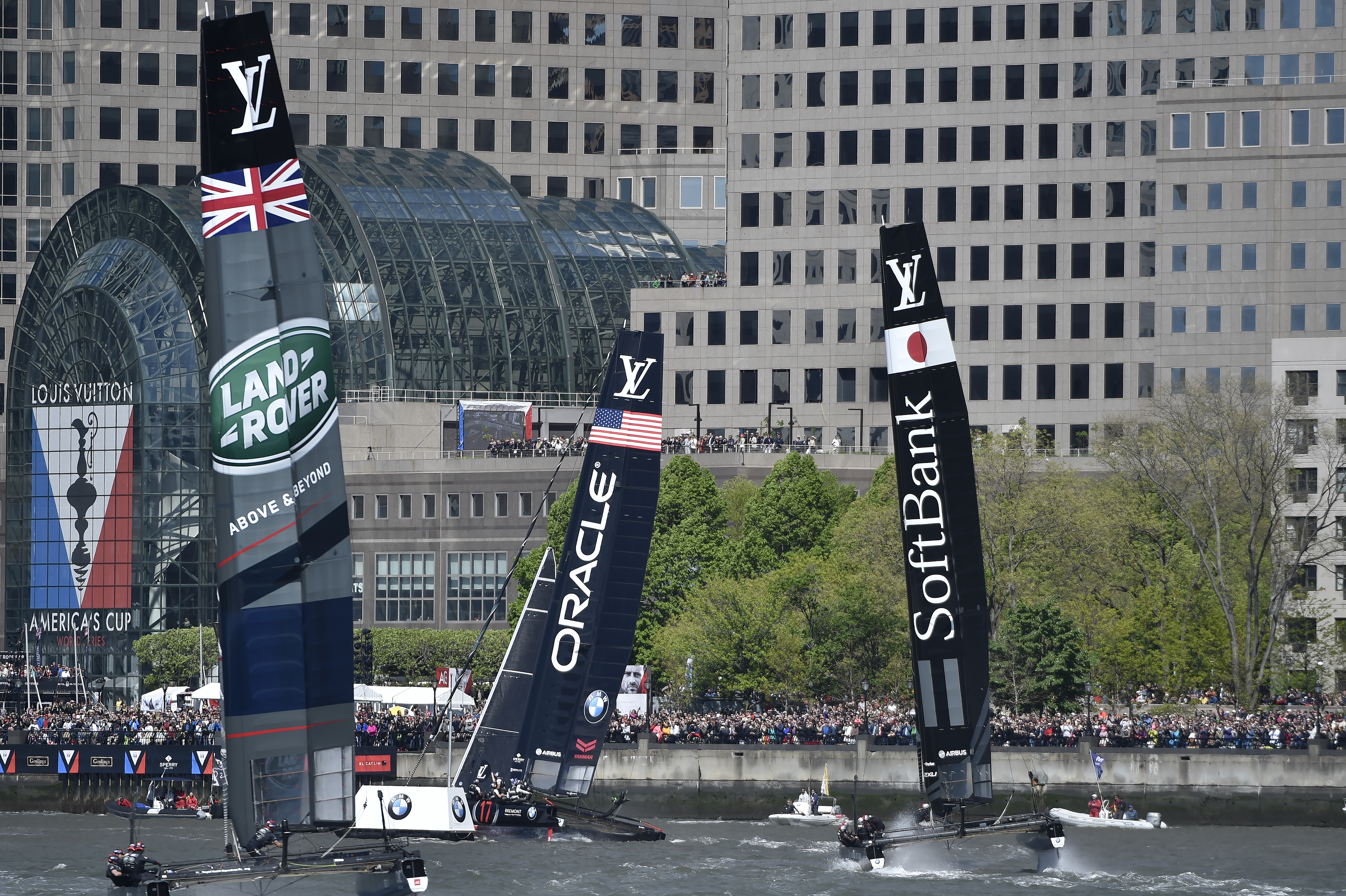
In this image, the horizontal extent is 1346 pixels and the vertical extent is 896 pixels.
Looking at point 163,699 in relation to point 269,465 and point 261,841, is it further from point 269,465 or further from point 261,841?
point 269,465

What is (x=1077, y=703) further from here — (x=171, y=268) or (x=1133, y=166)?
(x=171, y=268)

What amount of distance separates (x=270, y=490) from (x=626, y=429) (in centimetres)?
3561

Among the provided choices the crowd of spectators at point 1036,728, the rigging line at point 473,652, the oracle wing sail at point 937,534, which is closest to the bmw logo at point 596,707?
the rigging line at point 473,652

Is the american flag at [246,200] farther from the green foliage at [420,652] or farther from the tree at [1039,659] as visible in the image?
the green foliage at [420,652]

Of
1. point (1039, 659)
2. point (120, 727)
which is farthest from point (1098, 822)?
point (120, 727)

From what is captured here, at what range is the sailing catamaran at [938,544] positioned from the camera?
206 feet

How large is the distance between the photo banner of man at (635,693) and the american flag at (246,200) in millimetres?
59574

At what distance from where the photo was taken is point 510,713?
249 ft

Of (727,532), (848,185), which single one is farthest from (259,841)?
(848,185)

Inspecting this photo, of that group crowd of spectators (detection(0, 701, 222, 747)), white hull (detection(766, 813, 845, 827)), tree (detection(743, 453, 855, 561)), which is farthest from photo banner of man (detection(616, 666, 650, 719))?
crowd of spectators (detection(0, 701, 222, 747))

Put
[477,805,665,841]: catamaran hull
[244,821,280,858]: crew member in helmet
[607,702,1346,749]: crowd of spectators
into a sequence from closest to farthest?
[244,821,280,858]: crew member in helmet → [477,805,665,841]: catamaran hull → [607,702,1346,749]: crowd of spectators

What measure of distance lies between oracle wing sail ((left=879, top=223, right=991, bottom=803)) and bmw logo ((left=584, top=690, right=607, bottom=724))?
15.5 meters

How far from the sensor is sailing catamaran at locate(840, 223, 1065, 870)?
206 ft

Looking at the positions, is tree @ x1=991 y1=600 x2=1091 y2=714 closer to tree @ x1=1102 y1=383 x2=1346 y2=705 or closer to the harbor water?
tree @ x1=1102 y1=383 x2=1346 y2=705
